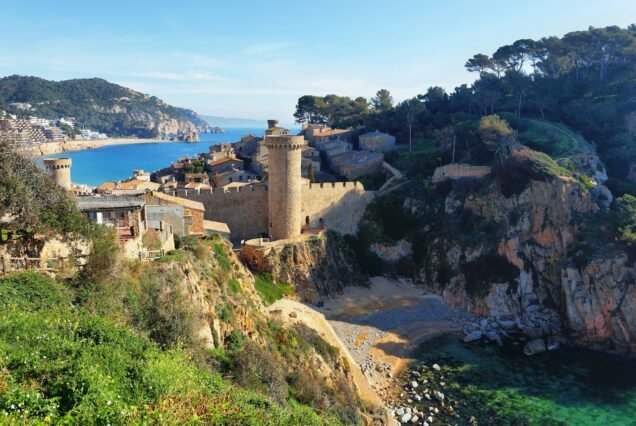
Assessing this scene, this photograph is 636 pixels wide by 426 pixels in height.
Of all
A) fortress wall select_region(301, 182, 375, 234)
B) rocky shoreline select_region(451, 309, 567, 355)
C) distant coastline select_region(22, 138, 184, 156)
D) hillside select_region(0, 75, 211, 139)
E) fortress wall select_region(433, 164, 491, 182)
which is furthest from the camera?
hillside select_region(0, 75, 211, 139)

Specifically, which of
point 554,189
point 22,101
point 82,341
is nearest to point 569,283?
point 554,189

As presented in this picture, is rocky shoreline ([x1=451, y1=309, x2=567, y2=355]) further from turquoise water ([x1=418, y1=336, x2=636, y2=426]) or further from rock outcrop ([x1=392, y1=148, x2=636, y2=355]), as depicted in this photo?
turquoise water ([x1=418, y1=336, x2=636, y2=426])

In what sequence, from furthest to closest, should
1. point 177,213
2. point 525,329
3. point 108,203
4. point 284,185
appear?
1. point 284,185
2. point 525,329
3. point 177,213
4. point 108,203

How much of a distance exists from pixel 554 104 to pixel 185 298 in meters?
43.4

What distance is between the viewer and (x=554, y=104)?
47.1 meters

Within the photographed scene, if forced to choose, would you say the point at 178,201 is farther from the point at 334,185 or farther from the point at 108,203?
the point at 334,185

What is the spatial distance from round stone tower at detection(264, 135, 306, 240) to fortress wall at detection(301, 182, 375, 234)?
171 cm

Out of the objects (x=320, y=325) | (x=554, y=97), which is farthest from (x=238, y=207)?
(x=554, y=97)

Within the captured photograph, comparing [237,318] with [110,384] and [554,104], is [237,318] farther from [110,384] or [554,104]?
[554,104]

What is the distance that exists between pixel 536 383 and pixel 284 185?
17061mm

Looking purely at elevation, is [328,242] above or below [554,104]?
below

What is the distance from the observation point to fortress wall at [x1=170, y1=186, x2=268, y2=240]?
2981 cm

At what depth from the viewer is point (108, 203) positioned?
17844 mm

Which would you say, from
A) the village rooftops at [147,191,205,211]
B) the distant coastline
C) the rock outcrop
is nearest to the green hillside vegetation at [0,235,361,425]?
the village rooftops at [147,191,205,211]
